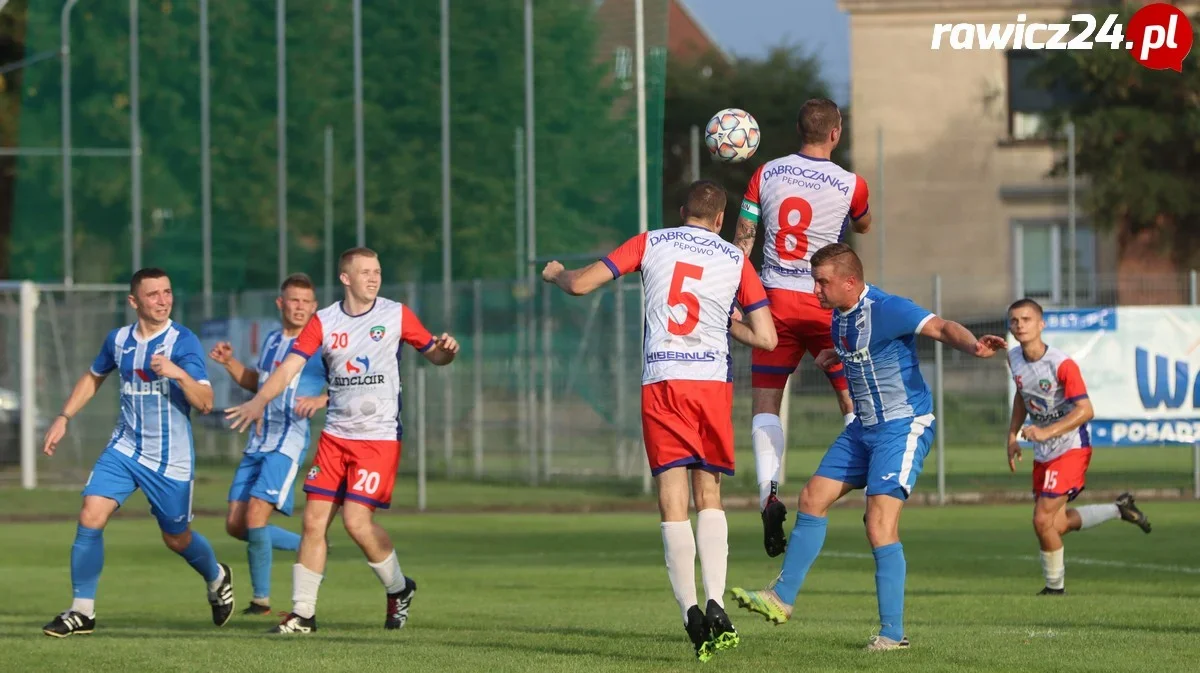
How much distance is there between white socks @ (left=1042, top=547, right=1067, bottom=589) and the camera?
13.2 m

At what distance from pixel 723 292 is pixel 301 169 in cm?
2555

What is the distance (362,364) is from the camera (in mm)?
11477

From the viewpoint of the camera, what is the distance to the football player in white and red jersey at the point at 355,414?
37.4 ft

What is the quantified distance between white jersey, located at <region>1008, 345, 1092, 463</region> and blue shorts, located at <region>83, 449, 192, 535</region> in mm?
5949

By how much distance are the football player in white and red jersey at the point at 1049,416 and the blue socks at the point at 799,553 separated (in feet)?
13.5

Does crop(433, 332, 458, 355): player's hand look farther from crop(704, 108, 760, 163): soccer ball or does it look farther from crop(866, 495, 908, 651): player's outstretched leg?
crop(866, 495, 908, 651): player's outstretched leg

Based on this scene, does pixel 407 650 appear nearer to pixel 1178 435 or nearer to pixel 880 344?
pixel 880 344

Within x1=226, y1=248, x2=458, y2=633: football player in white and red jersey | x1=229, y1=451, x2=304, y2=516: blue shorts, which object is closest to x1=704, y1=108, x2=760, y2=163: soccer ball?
x1=226, y1=248, x2=458, y2=633: football player in white and red jersey

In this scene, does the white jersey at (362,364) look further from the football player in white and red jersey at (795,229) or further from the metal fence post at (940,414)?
the metal fence post at (940,414)

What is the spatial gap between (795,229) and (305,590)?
3.60 m

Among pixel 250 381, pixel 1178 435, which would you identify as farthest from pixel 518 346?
pixel 250 381

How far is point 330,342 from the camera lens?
11.4m

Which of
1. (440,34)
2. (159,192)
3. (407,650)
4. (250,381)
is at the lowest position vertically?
(407,650)

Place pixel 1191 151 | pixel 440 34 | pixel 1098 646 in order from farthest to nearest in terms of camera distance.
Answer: pixel 1191 151, pixel 440 34, pixel 1098 646
